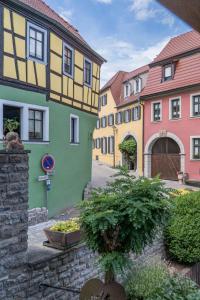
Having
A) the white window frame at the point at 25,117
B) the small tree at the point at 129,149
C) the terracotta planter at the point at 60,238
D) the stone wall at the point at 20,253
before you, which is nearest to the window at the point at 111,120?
the small tree at the point at 129,149

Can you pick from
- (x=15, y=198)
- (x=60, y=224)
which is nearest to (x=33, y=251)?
(x=60, y=224)

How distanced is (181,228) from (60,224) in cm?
324

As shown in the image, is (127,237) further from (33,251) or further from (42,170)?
(42,170)

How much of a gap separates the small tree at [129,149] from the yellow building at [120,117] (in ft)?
1.20

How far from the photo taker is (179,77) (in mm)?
17500

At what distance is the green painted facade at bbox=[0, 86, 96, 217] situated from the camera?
9.25 m

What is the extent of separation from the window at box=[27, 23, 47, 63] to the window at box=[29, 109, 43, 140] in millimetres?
1611

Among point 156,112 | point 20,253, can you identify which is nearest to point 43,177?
point 20,253

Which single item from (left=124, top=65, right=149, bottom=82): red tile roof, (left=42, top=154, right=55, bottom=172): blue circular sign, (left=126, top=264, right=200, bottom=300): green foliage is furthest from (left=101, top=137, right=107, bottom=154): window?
(left=126, top=264, right=200, bottom=300): green foliage

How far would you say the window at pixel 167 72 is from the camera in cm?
1807

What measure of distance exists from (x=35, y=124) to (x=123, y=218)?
6879 mm

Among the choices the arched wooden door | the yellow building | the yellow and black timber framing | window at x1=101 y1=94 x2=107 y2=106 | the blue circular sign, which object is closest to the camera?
the yellow and black timber framing

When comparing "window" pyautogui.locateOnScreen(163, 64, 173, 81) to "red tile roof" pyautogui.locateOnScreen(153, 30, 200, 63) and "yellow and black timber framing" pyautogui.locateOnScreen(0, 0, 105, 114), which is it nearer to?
"red tile roof" pyautogui.locateOnScreen(153, 30, 200, 63)

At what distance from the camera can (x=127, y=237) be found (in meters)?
3.38
